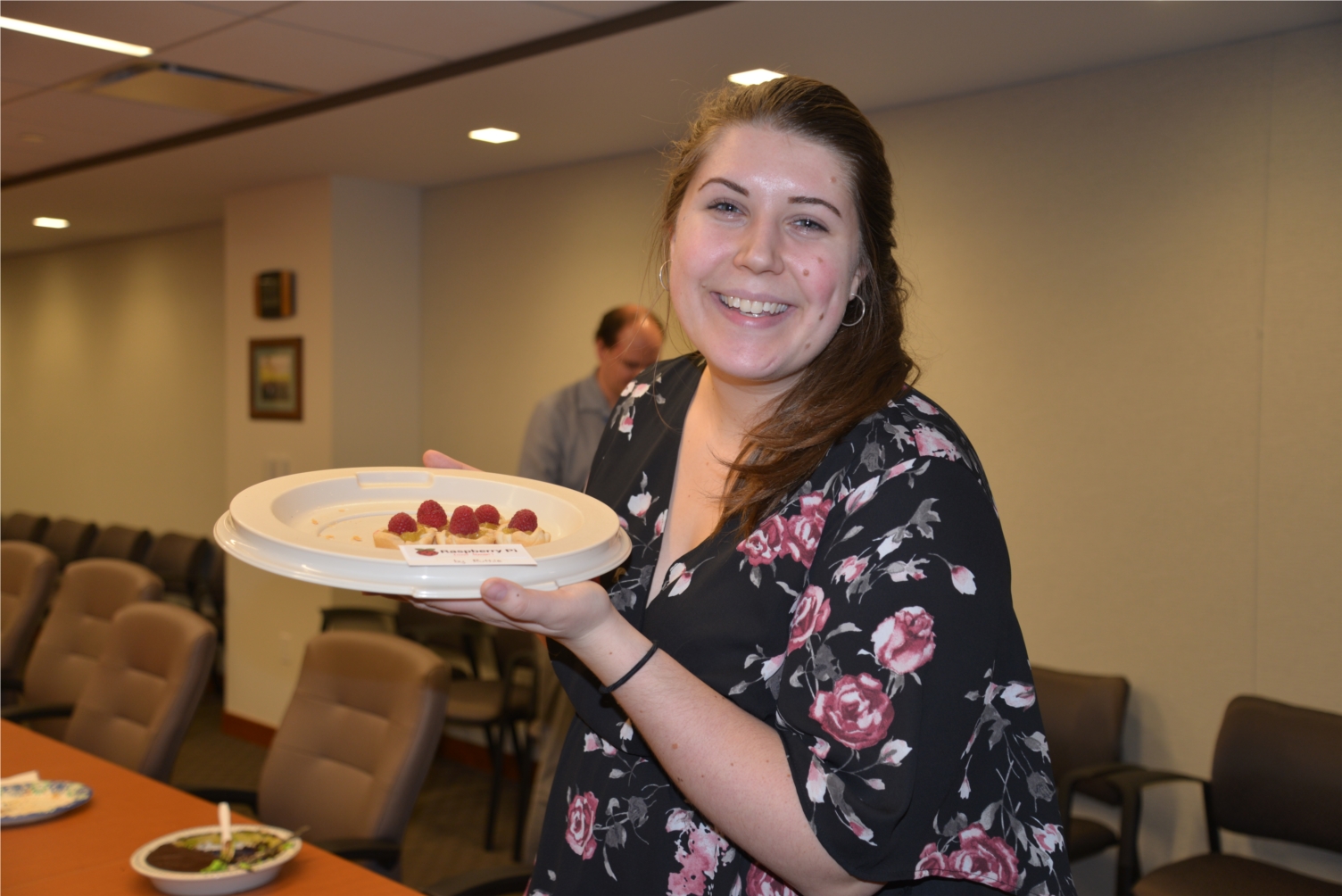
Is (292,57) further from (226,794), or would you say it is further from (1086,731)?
(1086,731)

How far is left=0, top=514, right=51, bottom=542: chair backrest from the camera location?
8.20 meters

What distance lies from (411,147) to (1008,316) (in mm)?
2622

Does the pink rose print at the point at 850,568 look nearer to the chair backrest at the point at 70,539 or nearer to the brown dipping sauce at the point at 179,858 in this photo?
the brown dipping sauce at the point at 179,858

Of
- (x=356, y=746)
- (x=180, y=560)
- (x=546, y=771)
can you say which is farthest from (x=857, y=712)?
(x=180, y=560)

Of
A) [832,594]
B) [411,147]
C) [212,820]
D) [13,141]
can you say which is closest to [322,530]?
[832,594]

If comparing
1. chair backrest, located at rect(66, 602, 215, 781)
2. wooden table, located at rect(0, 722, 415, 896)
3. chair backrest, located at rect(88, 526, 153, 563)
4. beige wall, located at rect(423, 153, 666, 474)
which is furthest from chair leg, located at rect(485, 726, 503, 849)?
chair backrest, located at rect(88, 526, 153, 563)

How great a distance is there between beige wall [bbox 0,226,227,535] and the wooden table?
4.89 meters

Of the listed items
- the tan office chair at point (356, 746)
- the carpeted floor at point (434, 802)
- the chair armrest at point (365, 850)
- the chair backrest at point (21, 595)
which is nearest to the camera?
A: the chair armrest at point (365, 850)

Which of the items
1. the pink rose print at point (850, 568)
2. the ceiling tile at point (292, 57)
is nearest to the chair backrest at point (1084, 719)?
the pink rose print at point (850, 568)

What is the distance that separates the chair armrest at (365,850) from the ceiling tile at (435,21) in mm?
2113

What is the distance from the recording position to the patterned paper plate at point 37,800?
2.09m

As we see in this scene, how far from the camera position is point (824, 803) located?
38.0 inches

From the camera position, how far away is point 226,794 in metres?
2.56

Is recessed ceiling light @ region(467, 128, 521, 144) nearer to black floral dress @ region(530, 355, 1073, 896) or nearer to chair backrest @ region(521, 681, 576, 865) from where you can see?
chair backrest @ region(521, 681, 576, 865)
